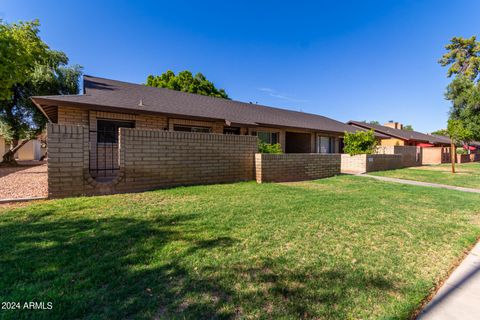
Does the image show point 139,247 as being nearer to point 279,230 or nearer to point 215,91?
point 279,230

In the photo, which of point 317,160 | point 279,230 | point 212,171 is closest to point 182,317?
point 279,230

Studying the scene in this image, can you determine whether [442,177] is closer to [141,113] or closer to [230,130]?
[230,130]

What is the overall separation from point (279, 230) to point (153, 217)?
238 cm

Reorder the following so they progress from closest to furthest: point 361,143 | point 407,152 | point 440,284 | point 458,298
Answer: point 458,298 < point 440,284 < point 361,143 < point 407,152

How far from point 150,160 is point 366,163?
40.4 ft

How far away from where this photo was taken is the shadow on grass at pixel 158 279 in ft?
6.77

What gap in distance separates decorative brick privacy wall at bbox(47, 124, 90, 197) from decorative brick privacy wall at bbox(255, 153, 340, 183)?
553cm

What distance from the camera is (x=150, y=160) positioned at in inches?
263

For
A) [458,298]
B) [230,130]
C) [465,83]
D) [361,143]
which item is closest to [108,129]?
[230,130]

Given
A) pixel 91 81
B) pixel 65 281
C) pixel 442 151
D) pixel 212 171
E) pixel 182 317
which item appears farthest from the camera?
pixel 442 151

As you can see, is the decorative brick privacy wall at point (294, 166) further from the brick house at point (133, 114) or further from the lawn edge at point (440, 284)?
the lawn edge at point (440, 284)

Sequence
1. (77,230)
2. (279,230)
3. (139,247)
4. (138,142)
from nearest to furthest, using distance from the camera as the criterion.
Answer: (139,247), (77,230), (279,230), (138,142)

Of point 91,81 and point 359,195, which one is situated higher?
point 91,81

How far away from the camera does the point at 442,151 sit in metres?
25.9
